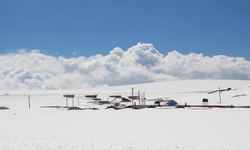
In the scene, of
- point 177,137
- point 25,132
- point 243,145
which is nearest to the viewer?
Result: point 243,145

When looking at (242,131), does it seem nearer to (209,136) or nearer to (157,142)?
(209,136)

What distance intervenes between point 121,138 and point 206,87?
91.3m

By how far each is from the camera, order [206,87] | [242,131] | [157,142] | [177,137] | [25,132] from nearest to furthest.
A: [157,142], [177,137], [242,131], [25,132], [206,87]

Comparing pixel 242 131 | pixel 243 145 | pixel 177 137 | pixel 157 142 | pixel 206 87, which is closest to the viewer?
pixel 243 145

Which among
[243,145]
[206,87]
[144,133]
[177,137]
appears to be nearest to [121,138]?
[144,133]

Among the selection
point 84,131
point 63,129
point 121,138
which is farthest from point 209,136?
point 63,129

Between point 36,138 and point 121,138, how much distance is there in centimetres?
493

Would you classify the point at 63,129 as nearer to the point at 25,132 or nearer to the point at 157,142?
the point at 25,132

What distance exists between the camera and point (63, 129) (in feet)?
58.0

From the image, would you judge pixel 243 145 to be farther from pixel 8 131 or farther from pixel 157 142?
pixel 8 131

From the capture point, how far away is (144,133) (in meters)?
15.5

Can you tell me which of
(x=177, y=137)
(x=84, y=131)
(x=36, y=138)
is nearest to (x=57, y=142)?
(x=36, y=138)

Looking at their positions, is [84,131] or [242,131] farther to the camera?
[84,131]

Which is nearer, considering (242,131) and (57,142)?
(57,142)
